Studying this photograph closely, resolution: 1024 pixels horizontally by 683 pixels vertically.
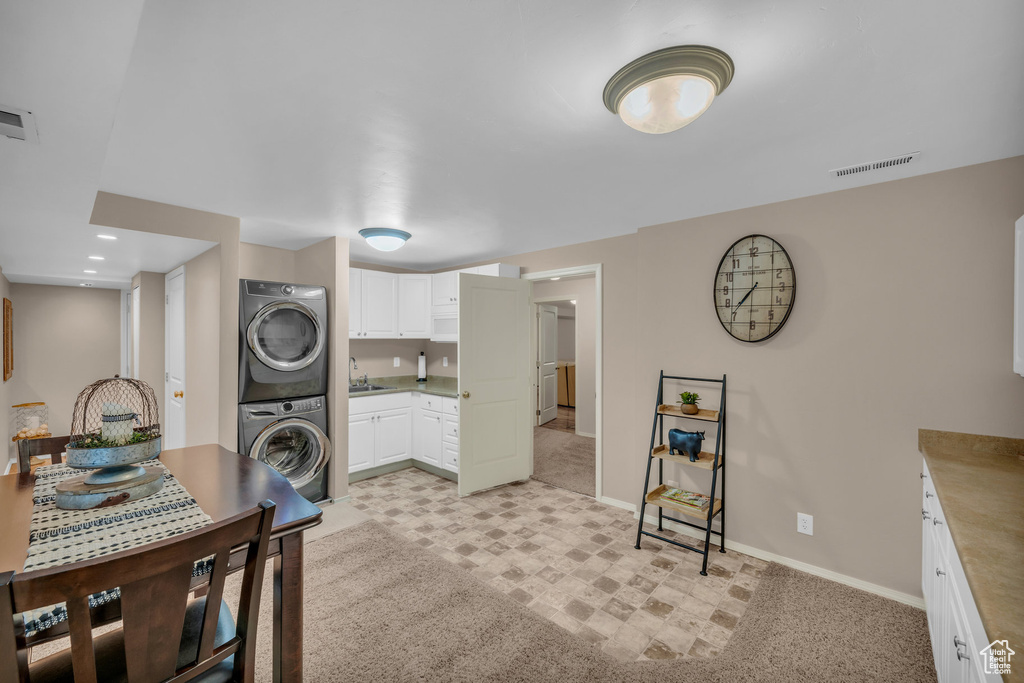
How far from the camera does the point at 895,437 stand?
232cm

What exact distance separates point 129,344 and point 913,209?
26.5 feet

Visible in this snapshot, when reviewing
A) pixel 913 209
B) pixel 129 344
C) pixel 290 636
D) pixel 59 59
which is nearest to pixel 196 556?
pixel 290 636

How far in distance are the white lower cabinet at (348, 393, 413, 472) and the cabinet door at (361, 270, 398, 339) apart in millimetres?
730

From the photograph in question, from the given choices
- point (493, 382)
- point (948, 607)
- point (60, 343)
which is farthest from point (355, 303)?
point (948, 607)

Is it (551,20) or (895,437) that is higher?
(551,20)

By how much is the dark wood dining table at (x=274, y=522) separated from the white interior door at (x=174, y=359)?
97.9 inches

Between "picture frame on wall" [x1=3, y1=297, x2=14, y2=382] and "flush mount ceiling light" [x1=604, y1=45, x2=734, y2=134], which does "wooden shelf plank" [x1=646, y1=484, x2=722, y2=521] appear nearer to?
"flush mount ceiling light" [x1=604, y1=45, x2=734, y2=134]

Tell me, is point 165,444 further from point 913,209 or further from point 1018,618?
point 913,209

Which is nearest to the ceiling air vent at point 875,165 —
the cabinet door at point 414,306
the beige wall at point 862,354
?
the beige wall at point 862,354

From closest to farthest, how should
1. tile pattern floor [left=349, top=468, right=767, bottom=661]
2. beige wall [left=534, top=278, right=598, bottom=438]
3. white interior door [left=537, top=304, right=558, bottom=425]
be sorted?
tile pattern floor [left=349, top=468, right=767, bottom=661], beige wall [left=534, top=278, right=598, bottom=438], white interior door [left=537, top=304, right=558, bottom=425]

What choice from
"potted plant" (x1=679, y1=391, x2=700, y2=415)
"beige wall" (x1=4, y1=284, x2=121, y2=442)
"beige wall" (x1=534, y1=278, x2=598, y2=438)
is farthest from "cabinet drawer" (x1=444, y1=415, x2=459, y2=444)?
"beige wall" (x1=4, y1=284, x2=121, y2=442)

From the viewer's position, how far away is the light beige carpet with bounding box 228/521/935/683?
1.82 m

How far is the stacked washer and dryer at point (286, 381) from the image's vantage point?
3.22m

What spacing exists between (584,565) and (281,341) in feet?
9.25
